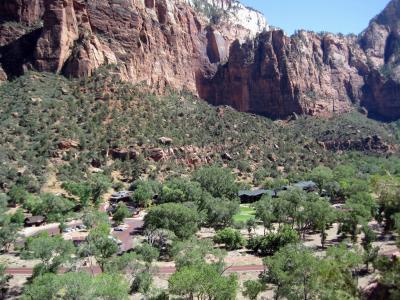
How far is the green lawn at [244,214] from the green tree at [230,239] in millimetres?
14282

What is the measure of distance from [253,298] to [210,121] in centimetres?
9191

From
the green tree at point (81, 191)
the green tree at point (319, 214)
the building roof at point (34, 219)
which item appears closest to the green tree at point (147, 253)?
the green tree at point (319, 214)

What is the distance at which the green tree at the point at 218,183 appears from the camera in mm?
82900

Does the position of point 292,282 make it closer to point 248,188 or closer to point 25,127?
point 248,188

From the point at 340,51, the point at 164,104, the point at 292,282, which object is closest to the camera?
the point at 292,282

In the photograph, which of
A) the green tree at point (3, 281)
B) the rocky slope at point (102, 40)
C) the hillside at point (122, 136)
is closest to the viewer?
the green tree at point (3, 281)

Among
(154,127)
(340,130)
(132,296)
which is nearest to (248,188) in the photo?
(154,127)

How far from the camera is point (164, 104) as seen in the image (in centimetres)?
11688

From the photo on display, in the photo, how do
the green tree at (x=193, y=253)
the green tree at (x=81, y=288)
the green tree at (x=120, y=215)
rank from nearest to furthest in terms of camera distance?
the green tree at (x=81, y=288) → the green tree at (x=193, y=253) → the green tree at (x=120, y=215)

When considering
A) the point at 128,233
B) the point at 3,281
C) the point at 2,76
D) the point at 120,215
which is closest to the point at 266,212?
the point at 128,233

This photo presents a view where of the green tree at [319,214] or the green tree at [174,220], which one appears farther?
the green tree at [319,214]

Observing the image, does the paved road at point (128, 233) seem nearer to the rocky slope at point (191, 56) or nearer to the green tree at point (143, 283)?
the green tree at point (143, 283)

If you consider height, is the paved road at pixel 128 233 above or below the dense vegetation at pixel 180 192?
below

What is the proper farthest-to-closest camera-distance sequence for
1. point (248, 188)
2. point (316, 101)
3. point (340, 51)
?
point (340, 51), point (316, 101), point (248, 188)
